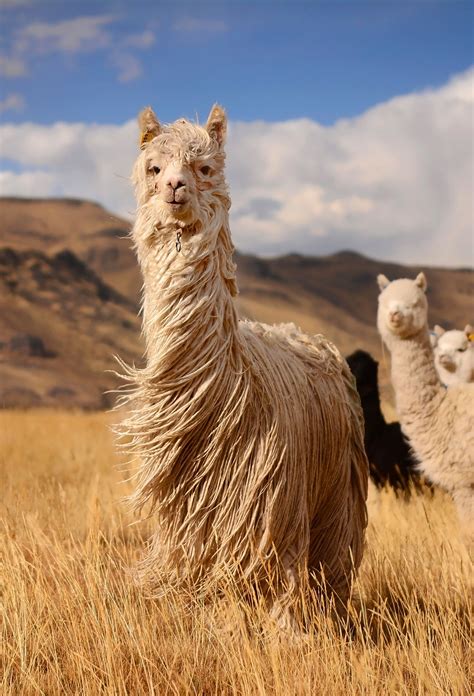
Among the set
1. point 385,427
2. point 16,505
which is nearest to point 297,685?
point 16,505

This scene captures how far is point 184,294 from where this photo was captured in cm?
336

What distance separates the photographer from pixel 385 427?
24.2 feet

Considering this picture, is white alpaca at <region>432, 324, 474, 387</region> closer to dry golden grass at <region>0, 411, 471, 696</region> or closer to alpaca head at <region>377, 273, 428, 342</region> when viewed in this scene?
alpaca head at <region>377, 273, 428, 342</region>

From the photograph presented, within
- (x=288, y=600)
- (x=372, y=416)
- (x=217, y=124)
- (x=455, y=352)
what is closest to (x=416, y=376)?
(x=372, y=416)

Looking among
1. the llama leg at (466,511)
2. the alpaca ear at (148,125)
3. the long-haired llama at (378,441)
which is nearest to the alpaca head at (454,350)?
the long-haired llama at (378,441)

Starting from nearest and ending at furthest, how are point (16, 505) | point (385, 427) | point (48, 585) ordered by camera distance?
1. point (48, 585)
2. point (16, 505)
3. point (385, 427)

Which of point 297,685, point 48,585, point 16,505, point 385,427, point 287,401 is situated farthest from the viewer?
point 385,427

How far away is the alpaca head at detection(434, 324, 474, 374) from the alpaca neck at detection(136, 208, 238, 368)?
426 centimetres

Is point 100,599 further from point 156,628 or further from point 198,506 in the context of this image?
point 198,506

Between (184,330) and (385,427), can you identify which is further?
(385,427)

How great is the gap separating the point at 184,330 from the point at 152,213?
1.62 ft

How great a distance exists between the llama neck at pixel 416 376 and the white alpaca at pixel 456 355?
1.46 m

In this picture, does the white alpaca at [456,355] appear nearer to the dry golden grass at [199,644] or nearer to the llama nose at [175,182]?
the dry golden grass at [199,644]

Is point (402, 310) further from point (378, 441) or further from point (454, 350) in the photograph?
point (378, 441)
